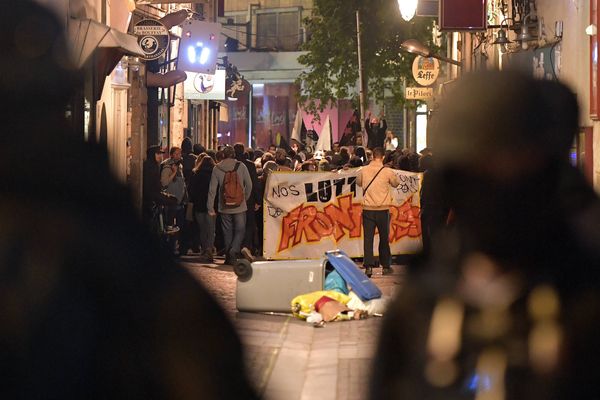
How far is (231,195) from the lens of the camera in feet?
62.7

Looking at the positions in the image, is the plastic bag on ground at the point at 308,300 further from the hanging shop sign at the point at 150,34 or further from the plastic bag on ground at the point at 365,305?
the hanging shop sign at the point at 150,34

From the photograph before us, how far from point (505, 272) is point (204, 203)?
17333mm

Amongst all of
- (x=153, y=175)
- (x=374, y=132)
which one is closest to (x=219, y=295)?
(x=153, y=175)

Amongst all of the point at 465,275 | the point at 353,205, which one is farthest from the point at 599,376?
the point at 353,205

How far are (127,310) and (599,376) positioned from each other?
1071mm

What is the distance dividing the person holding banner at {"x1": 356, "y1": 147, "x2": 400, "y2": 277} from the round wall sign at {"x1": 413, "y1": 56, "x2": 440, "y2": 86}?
17.2 metres

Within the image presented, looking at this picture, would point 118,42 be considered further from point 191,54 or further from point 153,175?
point 191,54

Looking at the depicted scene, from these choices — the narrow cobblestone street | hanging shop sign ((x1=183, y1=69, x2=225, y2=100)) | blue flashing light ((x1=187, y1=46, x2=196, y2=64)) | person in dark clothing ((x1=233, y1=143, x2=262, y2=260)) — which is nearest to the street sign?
hanging shop sign ((x1=183, y1=69, x2=225, y2=100))

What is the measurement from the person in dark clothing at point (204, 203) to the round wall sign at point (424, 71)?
15.6 metres

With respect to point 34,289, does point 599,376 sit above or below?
below

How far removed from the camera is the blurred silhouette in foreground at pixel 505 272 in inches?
112

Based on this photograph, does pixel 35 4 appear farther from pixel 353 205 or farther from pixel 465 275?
pixel 353 205

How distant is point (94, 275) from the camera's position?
2424 millimetres

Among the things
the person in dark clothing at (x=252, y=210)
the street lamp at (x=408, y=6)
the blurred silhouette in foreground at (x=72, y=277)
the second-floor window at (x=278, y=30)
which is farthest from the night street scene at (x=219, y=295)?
the second-floor window at (x=278, y=30)
